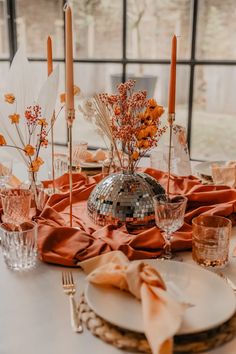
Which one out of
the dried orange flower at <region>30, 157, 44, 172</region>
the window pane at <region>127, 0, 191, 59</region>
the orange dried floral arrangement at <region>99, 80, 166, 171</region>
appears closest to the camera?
the orange dried floral arrangement at <region>99, 80, 166, 171</region>

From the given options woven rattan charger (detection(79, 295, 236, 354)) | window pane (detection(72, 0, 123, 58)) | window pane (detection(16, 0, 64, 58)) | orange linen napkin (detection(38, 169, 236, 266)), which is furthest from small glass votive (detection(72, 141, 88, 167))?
window pane (detection(16, 0, 64, 58))

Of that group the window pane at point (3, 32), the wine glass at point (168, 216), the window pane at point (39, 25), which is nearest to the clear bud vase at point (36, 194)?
the wine glass at point (168, 216)

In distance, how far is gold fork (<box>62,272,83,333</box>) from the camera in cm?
79

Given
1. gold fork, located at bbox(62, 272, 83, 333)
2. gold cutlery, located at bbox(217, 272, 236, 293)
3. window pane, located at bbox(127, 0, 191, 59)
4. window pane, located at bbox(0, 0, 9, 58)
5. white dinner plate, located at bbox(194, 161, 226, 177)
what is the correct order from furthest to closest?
window pane, located at bbox(0, 0, 9, 58), window pane, located at bbox(127, 0, 191, 59), white dinner plate, located at bbox(194, 161, 226, 177), gold cutlery, located at bbox(217, 272, 236, 293), gold fork, located at bbox(62, 272, 83, 333)

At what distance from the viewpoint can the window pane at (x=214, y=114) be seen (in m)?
2.65

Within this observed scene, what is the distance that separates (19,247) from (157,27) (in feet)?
6.76

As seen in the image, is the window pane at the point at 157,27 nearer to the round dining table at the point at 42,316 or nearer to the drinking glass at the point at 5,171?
the drinking glass at the point at 5,171

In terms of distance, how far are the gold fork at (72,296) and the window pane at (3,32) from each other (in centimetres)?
260

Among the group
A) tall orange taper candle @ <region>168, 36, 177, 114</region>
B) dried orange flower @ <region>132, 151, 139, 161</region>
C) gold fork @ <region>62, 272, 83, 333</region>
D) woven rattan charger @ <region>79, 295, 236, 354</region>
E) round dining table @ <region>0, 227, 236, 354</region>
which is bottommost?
round dining table @ <region>0, 227, 236, 354</region>

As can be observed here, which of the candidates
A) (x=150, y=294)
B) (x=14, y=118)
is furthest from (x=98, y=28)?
(x=150, y=294)

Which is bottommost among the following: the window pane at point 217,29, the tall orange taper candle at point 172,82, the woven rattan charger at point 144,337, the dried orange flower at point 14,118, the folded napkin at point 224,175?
the woven rattan charger at point 144,337

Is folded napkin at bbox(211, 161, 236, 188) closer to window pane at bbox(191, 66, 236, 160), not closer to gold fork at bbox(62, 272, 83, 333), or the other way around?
gold fork at bbox(62, 272, 83, 333)

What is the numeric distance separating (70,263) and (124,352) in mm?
329

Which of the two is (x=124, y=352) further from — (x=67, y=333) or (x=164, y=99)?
(x=164, y=99)
